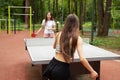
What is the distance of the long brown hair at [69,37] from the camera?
5293 mm

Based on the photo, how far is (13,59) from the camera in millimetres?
13117

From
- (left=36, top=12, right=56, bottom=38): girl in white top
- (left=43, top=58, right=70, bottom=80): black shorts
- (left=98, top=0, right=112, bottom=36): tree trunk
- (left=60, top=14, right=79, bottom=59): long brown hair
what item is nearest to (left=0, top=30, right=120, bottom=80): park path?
(left=36, top=12, right=56, bottom=38): girl in white top

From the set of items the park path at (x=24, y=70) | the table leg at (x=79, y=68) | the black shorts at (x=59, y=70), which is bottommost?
the park path at (x=24, y=70)

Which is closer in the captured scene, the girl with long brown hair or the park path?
the girl with long brown hair

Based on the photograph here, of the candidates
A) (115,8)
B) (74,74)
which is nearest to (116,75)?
(74,74)

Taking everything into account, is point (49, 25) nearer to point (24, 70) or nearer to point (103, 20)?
point (24, 70)

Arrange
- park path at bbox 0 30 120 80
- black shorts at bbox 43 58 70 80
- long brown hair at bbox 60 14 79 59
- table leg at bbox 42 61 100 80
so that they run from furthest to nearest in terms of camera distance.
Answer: park path at bbox 0 30 120 80 < table leg at bbox 42 61 100 80 < black shorts at bbox 43 58 70 80 < long brown hair at bbox 60 14 79 59

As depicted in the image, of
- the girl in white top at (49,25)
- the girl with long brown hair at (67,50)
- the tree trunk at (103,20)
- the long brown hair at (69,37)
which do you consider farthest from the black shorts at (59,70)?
the tree trunk at (103,20)

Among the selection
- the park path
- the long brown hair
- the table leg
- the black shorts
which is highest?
the long brown hair

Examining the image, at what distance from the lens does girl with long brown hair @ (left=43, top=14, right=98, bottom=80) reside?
5.30m

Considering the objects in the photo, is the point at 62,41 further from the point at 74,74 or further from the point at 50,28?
the point at 50,28

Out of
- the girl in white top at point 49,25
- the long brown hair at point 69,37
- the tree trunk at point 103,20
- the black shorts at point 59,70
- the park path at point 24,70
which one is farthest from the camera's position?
the tree trunk at point 103,20

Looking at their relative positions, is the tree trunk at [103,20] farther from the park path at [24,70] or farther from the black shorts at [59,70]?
the black shorts at [59,70]

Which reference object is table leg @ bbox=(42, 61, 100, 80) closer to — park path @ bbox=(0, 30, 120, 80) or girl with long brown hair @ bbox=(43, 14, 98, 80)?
park path @ bbox=(0, 30, 120, 80)
